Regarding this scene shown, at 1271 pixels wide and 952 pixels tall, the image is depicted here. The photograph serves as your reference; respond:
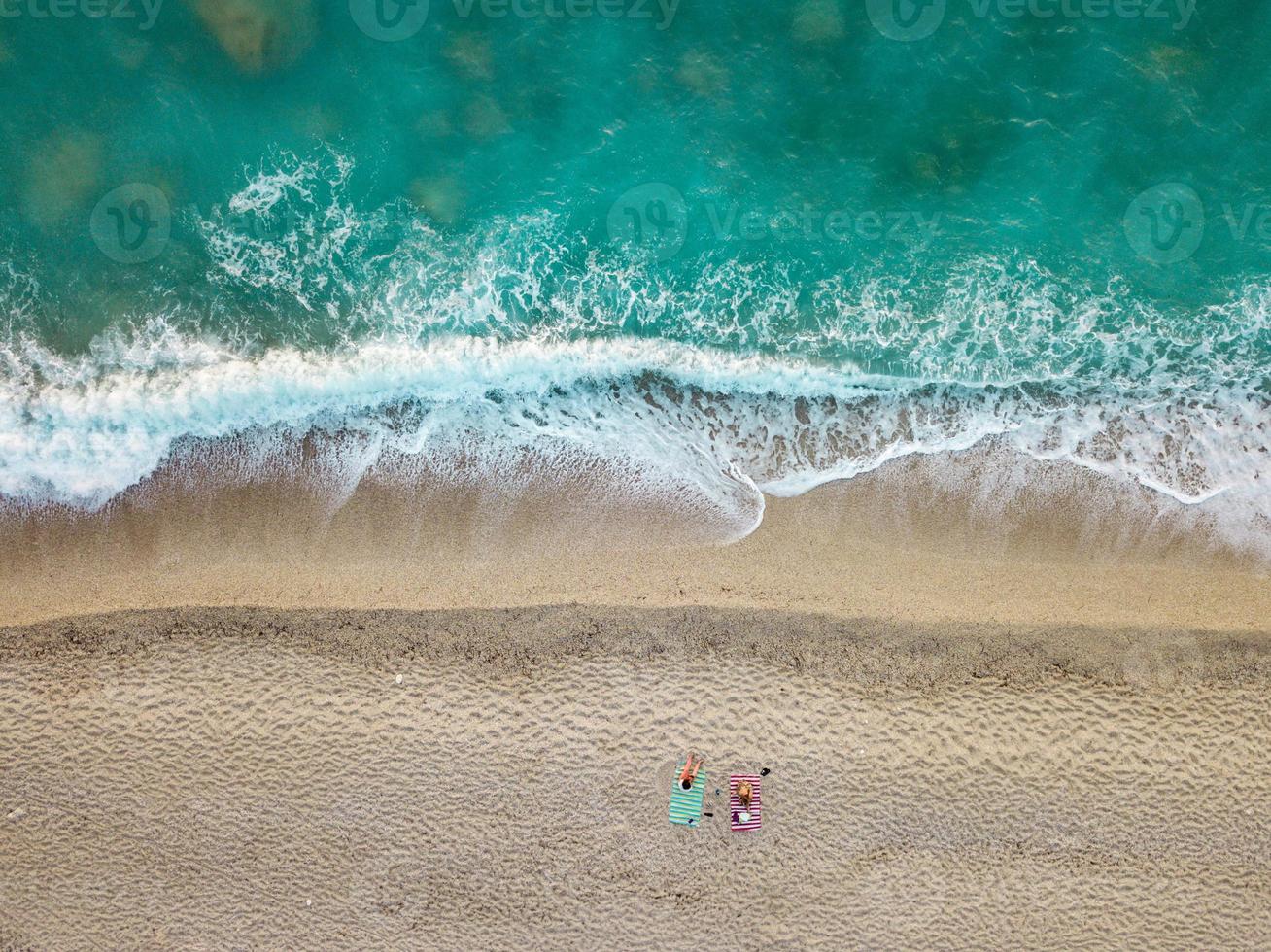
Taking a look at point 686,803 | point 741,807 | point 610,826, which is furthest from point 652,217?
point 610,826

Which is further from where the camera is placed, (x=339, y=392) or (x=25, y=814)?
(x=339, y=392)

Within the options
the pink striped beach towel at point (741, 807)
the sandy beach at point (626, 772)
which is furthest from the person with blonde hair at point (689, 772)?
the pink striped beach towel at point (741, 807)

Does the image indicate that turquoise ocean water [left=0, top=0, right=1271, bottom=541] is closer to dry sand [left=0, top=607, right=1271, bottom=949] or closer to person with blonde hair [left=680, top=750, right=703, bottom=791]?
dry sand [left=0, top=607, right=1271, bottom=949]

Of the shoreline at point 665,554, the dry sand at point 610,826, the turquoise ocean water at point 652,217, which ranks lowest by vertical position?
the dry sand at point 610,826

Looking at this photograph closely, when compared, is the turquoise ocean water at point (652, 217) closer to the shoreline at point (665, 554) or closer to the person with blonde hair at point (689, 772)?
the shoreline at point (665, 554)

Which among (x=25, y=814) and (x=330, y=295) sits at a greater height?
(x=330, y=295)

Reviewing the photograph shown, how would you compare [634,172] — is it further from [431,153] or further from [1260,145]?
[1260,145]

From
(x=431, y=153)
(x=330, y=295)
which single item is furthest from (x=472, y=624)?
(x=431, y=153)

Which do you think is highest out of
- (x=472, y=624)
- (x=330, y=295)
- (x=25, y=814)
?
(x=330, y=295)
